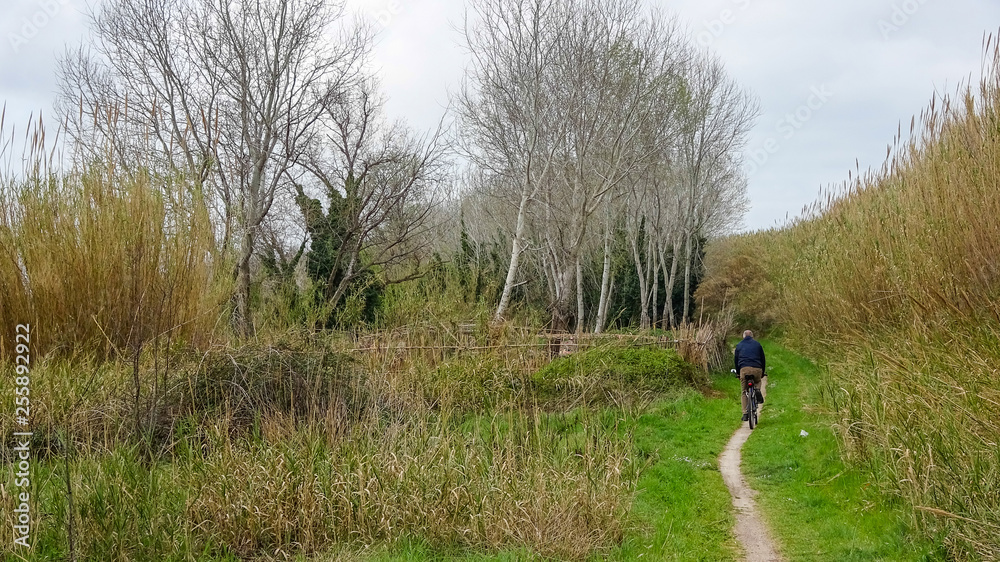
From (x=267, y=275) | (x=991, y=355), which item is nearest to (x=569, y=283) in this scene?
(x=267, y=275)

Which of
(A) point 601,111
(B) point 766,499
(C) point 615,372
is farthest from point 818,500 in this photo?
(A) point 601,111

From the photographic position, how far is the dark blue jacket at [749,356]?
10531 millimetres

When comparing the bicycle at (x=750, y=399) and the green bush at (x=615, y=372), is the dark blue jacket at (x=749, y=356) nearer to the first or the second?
the bicycle at (x=750, y=399)

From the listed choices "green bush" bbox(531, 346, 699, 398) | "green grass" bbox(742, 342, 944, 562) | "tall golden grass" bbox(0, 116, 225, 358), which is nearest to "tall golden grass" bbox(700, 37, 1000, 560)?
"green grass" bbox(742, 342, 944, 562)

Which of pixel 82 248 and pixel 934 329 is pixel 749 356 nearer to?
pixel 934 329

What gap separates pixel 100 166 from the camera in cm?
623

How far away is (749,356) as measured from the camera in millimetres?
10617

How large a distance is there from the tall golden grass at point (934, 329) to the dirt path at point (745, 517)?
114cm

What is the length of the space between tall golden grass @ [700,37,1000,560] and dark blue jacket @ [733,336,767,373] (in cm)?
121

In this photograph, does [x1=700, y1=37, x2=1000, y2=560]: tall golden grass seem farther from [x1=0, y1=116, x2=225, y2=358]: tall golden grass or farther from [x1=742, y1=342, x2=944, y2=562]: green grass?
[x1=0, y1=116, x2=225, y2=358]: tall golden grass

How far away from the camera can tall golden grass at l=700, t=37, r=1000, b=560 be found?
4285 mm

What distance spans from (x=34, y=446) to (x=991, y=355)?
27.1 ft

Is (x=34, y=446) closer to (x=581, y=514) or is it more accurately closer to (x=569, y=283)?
(x=581, y=514)

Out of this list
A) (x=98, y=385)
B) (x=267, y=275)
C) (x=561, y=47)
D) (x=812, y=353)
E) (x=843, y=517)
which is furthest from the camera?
(x=561, y=47)
